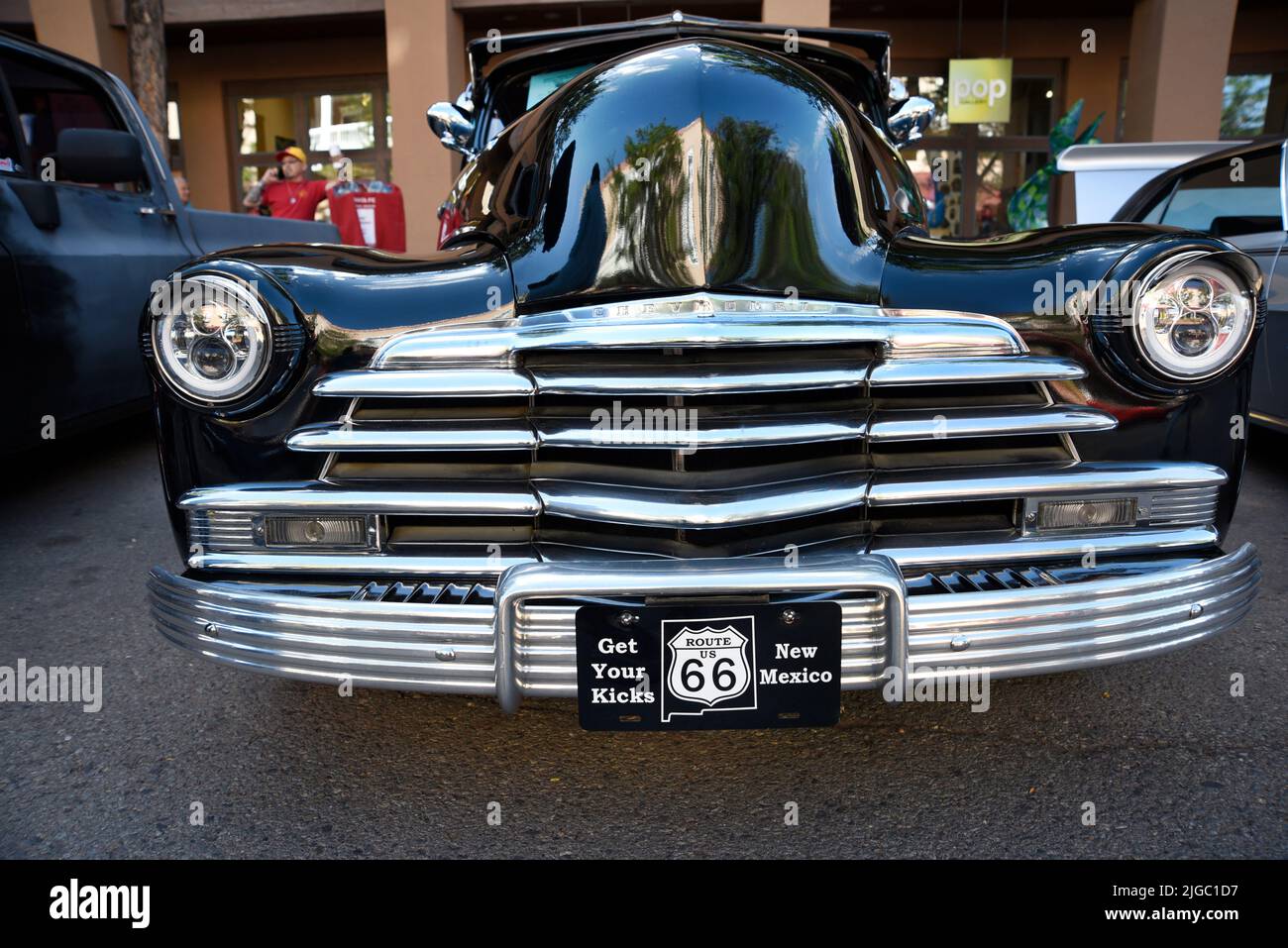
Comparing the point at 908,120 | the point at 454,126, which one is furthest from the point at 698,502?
the point at 454,126

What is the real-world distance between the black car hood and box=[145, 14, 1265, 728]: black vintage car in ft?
0.15

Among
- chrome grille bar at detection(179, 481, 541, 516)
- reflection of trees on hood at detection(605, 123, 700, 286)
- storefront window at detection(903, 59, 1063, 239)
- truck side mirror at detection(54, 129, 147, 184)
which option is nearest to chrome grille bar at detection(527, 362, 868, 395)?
chrome grille bar at detection(179, 481, 541, 516)

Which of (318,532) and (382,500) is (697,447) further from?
(318,532)

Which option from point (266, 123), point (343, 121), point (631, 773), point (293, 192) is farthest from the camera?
point (266, 123)

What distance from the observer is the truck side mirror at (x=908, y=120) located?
3.42 meters

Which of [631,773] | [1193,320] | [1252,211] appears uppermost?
[1252,211]

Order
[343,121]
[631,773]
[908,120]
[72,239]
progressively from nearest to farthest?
[631,773] < [908,120] < [72,239] < [343,121]

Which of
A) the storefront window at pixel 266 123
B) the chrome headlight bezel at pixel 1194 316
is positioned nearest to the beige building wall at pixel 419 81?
the storefront window at pixel 266 123

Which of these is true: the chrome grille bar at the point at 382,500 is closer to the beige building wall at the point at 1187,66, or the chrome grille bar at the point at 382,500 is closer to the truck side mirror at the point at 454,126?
the truck side mirror at the point at 454,126

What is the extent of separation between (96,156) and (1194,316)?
3.77m

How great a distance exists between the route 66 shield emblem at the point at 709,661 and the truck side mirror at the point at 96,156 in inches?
130

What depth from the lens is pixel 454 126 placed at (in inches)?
141

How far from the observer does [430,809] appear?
1893mm

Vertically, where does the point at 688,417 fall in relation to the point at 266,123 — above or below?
below
